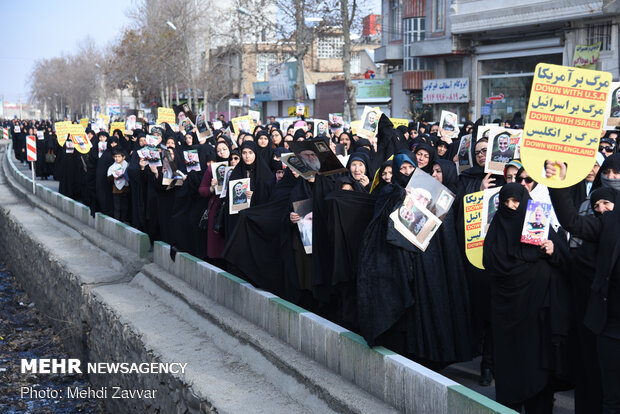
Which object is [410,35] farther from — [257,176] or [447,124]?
[257,176]

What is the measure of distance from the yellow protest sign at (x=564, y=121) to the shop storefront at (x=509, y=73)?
826 inches

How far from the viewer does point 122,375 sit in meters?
8.14

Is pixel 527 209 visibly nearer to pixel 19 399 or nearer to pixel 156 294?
pixel 156 294

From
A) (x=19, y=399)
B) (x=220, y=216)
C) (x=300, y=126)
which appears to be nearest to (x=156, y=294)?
(x=220, y=216)

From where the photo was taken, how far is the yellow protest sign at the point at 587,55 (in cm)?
2169

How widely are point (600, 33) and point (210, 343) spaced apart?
18590mm

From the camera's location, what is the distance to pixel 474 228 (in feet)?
19.1

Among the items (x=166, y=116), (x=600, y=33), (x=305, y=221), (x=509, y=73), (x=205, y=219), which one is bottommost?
(x=205, y=219)

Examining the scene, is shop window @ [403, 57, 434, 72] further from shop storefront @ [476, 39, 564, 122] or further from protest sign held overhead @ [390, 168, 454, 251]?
protest sign held overhead @ [390, 168, 454, 251]

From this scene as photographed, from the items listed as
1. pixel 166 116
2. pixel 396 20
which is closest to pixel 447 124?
pixel 166 116

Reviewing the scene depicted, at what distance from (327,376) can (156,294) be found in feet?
12.6

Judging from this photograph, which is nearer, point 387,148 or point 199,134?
point 387,148

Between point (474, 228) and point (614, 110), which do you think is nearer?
point (474, 228)

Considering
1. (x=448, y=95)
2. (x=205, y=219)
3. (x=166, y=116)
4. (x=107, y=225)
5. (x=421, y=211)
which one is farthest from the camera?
(x=448, y=95)
